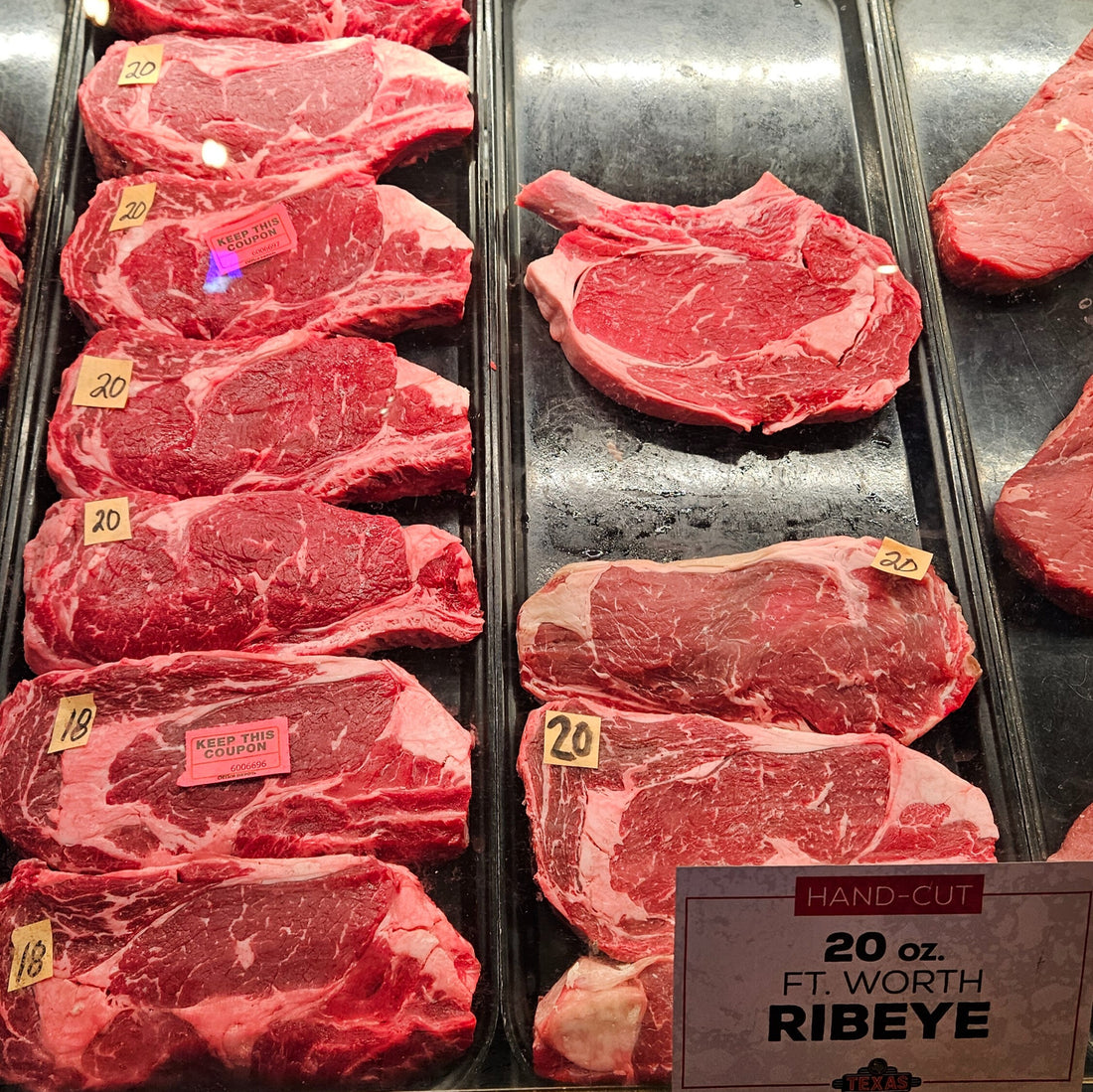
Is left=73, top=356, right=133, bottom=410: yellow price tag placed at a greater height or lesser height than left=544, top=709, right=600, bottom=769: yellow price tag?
greater

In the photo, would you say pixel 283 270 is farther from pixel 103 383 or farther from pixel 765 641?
pixel 765 641

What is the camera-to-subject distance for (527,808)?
2285mm

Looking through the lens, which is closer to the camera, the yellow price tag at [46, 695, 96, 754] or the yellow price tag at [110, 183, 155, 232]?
the yellow price tag at [46, 695, 96, 754]

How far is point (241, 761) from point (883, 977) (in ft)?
4.74

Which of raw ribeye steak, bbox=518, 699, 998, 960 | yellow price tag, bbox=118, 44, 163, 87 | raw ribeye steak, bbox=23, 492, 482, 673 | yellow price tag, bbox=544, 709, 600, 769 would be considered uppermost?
yellow price tag, bbox=118, 44, 163, 87

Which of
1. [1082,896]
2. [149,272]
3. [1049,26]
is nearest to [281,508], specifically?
[149,272]

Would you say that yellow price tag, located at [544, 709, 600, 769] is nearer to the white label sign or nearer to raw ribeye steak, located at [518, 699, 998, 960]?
raw ribeye steak, located at [518, 699, 998, 960]

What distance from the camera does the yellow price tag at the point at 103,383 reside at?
2750mm

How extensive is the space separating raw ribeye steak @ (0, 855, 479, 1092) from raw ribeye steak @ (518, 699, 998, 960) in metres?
0.29

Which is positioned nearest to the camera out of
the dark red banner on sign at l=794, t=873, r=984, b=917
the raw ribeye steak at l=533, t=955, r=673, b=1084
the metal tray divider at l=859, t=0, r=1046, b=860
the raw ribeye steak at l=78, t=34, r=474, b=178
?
the dark red banner on sign at l=794, t=873, r=984, b=917

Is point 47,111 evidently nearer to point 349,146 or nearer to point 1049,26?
point 349,146

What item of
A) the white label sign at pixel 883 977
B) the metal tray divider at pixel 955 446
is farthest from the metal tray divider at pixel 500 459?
the metal tray divider at pixel 955 446

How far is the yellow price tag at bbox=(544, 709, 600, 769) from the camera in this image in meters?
2.32

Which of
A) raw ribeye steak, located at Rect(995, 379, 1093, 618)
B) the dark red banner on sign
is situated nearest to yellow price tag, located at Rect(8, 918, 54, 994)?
the dark red banner on sign
